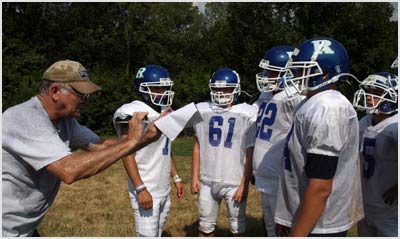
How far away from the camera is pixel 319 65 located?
9.89ft

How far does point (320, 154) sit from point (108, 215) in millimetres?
5091

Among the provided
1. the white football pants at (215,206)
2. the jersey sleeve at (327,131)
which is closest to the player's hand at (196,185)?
the white football pants at (215,206)

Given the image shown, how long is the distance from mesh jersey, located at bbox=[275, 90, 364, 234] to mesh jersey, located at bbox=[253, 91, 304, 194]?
1.40 meters

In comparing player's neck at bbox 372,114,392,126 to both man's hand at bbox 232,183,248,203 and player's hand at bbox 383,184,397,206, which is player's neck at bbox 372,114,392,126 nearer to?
player's hand at bbox 383,184,397,206

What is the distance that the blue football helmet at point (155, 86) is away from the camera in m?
4.79

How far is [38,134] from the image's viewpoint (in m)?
2.83

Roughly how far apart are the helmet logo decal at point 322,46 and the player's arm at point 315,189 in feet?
2.17

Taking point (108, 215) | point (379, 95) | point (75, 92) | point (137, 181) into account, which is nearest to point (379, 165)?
point (379, 95)

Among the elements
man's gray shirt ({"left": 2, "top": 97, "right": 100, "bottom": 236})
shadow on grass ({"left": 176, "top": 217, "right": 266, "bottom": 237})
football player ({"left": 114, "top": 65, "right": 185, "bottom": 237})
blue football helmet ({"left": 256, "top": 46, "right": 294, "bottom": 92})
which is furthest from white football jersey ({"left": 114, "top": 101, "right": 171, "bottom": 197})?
shadow on grass ({"left": 176, "top": 217, "right": 266, "bottom": 237})

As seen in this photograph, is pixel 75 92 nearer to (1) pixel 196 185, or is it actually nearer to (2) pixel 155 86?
(2) pixel 155 86

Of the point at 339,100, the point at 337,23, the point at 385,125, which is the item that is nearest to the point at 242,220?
the point at 385,125

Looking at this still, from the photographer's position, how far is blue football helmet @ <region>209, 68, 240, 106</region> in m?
5.34

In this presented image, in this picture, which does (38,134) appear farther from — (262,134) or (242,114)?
(242,114)

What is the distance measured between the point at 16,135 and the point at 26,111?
16 cm
